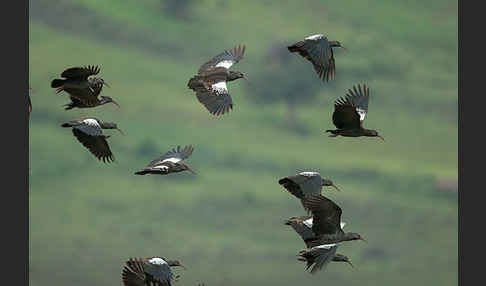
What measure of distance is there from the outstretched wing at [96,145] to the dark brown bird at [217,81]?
244 cm

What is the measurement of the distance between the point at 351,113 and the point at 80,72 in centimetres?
602

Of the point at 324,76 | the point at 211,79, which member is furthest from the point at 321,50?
the point at 211,79

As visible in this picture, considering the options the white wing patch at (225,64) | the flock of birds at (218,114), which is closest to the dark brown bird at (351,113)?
the flock of birds at (218,114)

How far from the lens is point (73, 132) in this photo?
24.2 m

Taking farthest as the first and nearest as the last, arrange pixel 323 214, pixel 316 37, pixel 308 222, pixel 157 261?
pixel 316 37 < pixel 308 222 < pixel 323 214 < pixel 157 261

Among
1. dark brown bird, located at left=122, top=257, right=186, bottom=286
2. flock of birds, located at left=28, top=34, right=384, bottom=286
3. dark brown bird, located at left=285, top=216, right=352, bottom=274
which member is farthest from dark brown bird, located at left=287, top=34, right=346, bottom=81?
dark brown bird, located at left=122, top=257, right=186, bottom=286

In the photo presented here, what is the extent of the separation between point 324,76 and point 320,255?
500 cm

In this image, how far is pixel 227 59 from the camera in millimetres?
26547

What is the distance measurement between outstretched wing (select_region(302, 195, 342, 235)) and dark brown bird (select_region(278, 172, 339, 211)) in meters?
0.48

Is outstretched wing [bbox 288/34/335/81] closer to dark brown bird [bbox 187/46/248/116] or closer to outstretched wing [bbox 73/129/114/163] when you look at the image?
dark brown bird [bbox 187/46/248/116]

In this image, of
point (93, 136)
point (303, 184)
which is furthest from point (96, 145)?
point (303, 184)

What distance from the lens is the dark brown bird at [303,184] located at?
73.4 feet

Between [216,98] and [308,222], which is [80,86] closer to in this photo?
[216,98]

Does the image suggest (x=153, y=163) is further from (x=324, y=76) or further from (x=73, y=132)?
(x=324, y=76)
